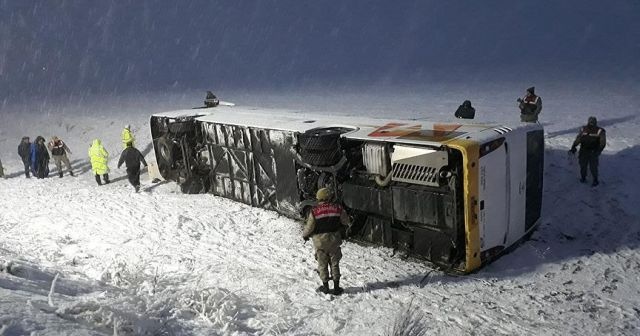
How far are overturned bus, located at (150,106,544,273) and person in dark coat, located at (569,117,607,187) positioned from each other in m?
2.19

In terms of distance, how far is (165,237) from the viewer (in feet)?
33.8

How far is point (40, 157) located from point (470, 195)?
1545 cm

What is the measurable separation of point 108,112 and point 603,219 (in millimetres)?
25964

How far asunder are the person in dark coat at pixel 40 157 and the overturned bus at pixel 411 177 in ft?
29.4

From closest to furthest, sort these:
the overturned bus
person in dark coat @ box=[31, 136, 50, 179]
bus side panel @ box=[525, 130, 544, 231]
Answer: the overturned bus → bus side panel @ box=[525, 130, 544, 231] → person in dark coat @ box=[31, 136, 50, 179]

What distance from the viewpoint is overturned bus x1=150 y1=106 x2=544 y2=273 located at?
776cm

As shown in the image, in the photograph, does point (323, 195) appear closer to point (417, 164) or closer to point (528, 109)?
point (417, 164)

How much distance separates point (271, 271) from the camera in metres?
8.47

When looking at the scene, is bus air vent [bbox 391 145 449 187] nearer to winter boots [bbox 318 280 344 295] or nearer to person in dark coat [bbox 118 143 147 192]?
winter boots [bbox 318 280 344 295]

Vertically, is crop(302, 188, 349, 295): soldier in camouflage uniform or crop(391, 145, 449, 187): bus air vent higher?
crop(391, 145, 449, 187): bus air vent

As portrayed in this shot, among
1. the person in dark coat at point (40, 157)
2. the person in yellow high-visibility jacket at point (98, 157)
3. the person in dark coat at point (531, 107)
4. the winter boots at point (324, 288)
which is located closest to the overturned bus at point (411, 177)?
the winter boots at point (324, 288)

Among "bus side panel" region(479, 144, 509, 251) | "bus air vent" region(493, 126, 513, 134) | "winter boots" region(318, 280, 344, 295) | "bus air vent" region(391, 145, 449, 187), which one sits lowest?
"winter boots" region(318, 280, 344, 295)

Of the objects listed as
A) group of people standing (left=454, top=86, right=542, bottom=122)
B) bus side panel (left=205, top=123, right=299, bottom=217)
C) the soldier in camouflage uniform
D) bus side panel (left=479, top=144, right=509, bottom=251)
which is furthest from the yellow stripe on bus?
group of people standing (left=454, top=86, right=542, bottom=122)

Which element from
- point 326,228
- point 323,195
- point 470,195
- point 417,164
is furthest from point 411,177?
point 326,228
